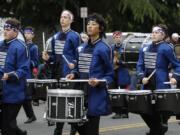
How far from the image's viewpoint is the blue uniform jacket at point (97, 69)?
853 centimetres

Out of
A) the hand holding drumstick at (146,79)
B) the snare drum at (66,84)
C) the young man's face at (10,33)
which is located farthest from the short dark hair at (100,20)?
the hand holding drumstick at (146,79)

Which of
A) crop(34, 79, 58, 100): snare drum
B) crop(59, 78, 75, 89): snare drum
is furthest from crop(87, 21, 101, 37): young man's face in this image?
crop(34, 79, 58, 100): snare drum

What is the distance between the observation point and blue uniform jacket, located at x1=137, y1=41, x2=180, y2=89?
1022cm

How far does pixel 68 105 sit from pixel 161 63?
Result: 2424 mm

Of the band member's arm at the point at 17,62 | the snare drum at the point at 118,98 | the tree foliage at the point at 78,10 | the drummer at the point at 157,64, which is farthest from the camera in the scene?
the tree foliage at the point at 78,10

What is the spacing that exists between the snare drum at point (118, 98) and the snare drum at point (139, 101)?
0.09 m

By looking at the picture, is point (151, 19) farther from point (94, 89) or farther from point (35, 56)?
point (94, 89)

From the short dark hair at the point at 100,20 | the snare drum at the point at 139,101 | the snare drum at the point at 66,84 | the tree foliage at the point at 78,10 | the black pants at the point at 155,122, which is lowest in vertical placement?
the black pants at the point at 155,122

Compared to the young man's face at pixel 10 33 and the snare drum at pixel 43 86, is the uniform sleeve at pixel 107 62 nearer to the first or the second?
the young man's face at pixel 10 33

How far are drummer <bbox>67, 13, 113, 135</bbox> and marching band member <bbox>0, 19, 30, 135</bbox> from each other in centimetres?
Result: 80

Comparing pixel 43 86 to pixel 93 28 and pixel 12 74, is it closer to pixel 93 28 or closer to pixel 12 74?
pixel 12 74

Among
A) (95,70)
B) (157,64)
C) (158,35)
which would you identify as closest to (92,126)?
(95,70)

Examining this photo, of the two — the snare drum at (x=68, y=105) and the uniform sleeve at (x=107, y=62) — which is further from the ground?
the uniform sleeve at (x=107, y=62)

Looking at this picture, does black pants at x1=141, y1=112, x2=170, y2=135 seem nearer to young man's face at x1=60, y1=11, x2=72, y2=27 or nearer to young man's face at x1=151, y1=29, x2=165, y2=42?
young man's face at x1=151, y1=29, x2=165, y2=42
